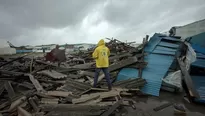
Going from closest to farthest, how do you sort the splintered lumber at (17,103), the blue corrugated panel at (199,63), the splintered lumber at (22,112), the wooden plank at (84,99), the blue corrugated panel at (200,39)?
the splintered lumber at (22,112)
the splintered lumber at (17,103)
the wooden plank at (84,99)
the blue corrugated panel at (199,63)
the blue corrugated panel at (200,39)

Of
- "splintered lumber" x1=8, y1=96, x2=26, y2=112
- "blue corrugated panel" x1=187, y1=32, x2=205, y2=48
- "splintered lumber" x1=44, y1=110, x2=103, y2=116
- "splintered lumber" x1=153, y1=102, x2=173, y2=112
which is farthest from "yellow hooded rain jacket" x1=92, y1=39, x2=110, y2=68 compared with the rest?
"blue corrugated panel" x1=187, y1=32, x2=205, y2=48

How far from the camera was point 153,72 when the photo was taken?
6.07m

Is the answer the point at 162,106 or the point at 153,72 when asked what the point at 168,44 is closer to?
the point at 153,72

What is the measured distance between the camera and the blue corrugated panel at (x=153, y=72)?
543 cm

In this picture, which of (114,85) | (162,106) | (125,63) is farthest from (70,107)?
(125,63)

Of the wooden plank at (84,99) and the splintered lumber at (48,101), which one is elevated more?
the wooden plank at (84,99)

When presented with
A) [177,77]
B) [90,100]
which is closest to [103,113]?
[90,100]

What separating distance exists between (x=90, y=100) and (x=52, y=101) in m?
1.27

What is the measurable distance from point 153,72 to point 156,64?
0.66 meters

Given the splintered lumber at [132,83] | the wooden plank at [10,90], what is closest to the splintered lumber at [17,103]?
the wooden plank at [10,90]

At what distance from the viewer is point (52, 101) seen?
4.37m

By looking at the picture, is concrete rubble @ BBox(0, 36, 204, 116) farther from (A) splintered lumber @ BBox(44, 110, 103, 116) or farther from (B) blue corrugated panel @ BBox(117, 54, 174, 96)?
(B) blue corrugated panel @ BBox(117, 54, 174, 96)

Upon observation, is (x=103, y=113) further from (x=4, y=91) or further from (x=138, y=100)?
(x=4, y=91)

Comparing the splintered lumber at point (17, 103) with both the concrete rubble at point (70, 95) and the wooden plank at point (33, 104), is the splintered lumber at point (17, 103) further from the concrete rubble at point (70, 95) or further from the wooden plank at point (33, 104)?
the wooden plank at point (33, 104)
